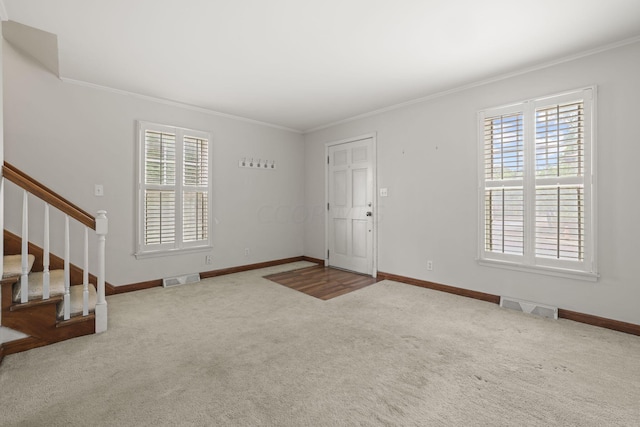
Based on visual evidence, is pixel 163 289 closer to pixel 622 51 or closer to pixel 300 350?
pixel 300 350

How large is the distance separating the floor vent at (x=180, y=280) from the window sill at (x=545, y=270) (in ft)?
12.2

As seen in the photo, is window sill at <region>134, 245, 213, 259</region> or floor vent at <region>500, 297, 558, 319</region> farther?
window sill at <region>134, 245, 213, 259</region>

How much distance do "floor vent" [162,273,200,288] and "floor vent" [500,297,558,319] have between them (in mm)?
3887

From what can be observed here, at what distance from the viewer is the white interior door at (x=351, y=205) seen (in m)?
4.73

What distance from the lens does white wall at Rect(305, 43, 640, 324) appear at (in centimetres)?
263

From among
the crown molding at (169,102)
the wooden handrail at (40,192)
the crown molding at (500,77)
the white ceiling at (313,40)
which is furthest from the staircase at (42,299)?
the crown molding at (500,77)

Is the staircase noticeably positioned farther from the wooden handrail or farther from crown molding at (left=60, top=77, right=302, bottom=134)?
crown molding at (left=60, top=77, right=302, bottom=134)

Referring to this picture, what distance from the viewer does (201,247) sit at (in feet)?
14.6

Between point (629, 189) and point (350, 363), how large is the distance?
110 inches

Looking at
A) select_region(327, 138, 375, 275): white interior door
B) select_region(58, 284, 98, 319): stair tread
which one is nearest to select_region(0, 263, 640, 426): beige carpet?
select_region(58, 284, 98, 319): stair tread

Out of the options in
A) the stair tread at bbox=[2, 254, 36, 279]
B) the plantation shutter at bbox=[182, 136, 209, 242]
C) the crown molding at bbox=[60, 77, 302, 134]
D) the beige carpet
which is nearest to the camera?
the beige carpet

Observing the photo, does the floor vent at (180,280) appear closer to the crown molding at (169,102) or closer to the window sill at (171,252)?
the window sill at (171,252)

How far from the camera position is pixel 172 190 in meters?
4.15

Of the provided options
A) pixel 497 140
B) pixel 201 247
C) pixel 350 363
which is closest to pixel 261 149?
pixel 201 247
